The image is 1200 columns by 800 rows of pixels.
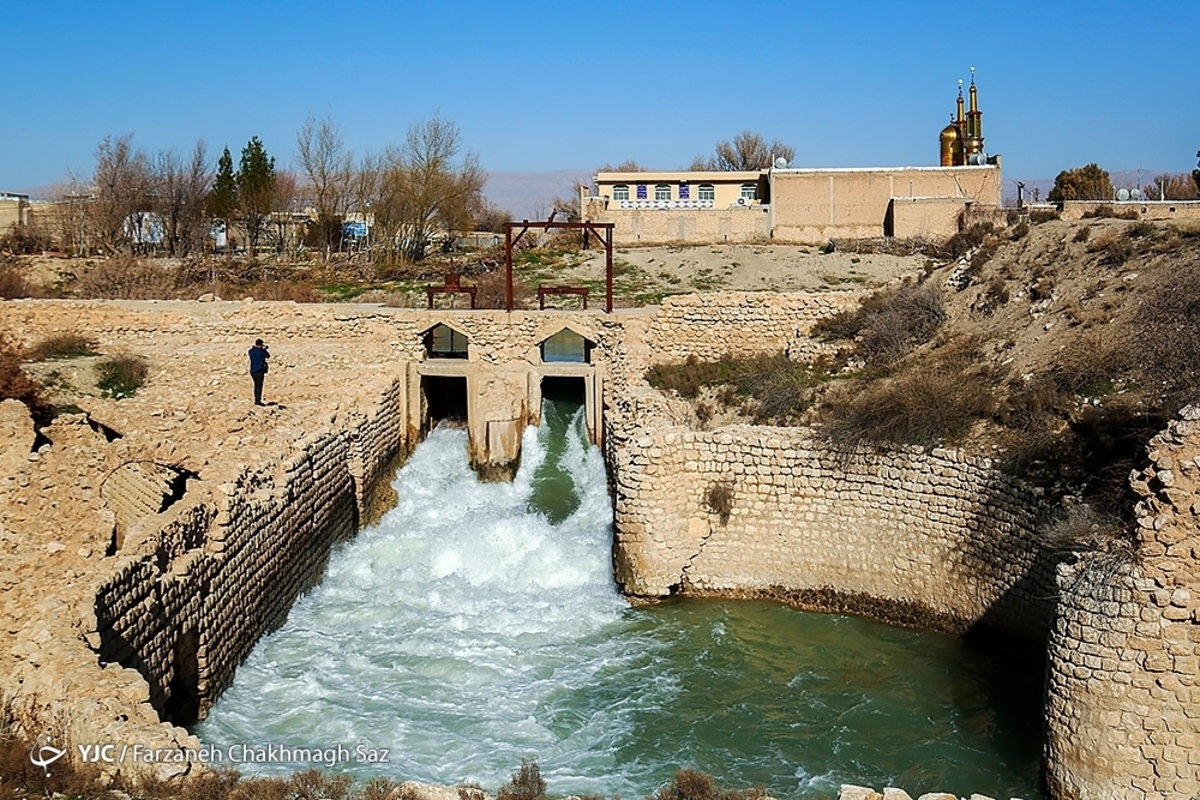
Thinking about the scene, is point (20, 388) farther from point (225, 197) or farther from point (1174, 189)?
point (1174, 189)

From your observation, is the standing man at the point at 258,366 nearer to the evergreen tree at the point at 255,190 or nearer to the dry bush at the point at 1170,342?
the dry bush at the point at 1170,342

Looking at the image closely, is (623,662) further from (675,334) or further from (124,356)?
(124,356)

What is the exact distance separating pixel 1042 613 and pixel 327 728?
7311 millimetres

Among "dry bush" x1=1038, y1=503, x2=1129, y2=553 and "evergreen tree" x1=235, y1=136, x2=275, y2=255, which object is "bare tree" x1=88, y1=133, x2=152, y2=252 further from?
"dry bush" x1=1038, y1=503, x2=1129, y2=553

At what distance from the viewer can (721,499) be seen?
14102 millimetres

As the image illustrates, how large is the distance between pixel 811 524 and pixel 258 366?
8.48 m

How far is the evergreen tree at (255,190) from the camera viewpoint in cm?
4100

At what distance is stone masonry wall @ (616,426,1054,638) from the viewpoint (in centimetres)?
1253

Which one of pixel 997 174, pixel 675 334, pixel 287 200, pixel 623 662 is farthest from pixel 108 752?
pixel 287 200

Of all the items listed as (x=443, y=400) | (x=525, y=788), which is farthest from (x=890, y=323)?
(x=525, y=788)

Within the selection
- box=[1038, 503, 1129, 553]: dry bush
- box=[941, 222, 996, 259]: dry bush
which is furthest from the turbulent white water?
box=[941, 222, 996, 259]: dry bush

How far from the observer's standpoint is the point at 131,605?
8969 millimetres

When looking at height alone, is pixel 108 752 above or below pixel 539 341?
below

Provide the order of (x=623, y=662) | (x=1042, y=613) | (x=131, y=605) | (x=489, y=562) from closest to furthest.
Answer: (x=131, y=605), (x=1042, y=613), (x=623, y=662), (x=489, y=562)
